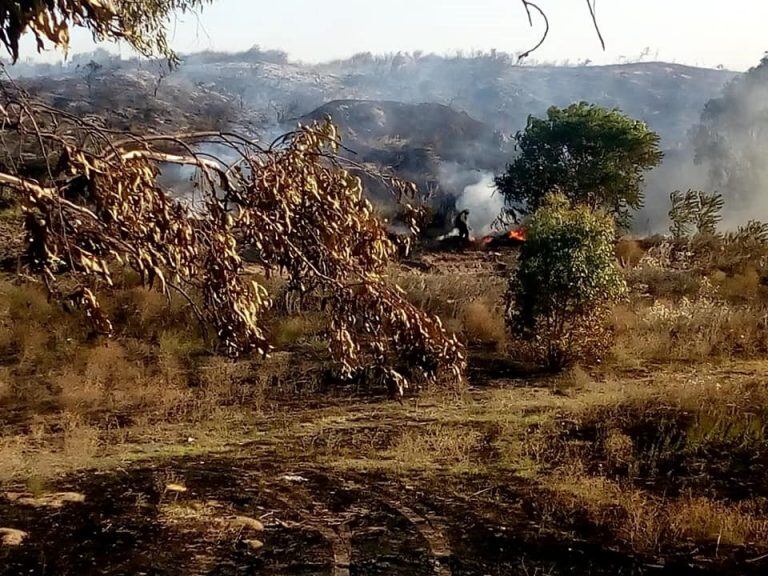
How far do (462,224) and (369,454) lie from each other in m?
16.2

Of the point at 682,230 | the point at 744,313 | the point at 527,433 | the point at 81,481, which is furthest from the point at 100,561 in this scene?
the point at 682,230

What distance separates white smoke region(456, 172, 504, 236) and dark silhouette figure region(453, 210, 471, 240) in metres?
0.73

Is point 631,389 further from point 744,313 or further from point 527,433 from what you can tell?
point 744,313

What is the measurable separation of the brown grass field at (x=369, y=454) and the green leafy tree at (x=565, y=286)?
41 centimetres

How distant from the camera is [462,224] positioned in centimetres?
2289

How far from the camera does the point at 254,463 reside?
7066 mm

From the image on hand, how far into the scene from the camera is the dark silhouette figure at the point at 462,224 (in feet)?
74.4

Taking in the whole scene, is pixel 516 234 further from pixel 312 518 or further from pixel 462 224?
pixel 312 518

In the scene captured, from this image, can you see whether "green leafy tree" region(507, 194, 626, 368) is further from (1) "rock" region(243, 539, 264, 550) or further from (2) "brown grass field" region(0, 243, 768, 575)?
(1) "rock" region(243, 539, 264, 550)

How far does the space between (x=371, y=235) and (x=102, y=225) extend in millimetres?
1096

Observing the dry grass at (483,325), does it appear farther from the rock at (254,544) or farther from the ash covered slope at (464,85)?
the ash covered slope at (464,85)

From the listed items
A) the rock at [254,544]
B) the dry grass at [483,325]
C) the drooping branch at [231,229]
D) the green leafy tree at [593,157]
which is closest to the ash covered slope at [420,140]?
the green leafy tree at [593,157]

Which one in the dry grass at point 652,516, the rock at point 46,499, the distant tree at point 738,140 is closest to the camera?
the dry grass at point 652,516

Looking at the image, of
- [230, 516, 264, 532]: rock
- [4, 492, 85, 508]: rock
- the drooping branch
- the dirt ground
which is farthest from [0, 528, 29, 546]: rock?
the drooping branch
